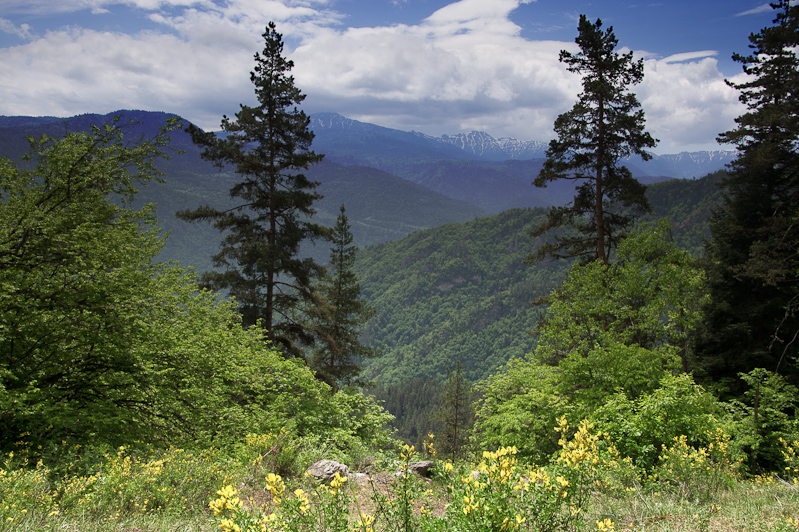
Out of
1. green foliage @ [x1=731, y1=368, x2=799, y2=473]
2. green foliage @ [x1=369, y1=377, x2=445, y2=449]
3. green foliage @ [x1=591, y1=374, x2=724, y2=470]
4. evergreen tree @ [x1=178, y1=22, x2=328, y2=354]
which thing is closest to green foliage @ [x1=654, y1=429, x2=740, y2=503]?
green foliage @ [x1=591, y1=374, x2=724, y2=470]

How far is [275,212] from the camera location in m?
14.2

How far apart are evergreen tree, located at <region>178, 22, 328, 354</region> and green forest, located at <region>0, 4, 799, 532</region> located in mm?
78

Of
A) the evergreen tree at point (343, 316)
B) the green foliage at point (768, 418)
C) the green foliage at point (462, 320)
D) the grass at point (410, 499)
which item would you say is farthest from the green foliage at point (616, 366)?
the green foliage at point (462, 320)

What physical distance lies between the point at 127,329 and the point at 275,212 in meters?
8.30

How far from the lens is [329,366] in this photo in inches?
738

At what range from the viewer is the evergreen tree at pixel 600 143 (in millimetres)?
12094

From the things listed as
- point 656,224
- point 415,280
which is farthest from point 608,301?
point 415,280

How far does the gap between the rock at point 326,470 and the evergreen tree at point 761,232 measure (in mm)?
11093

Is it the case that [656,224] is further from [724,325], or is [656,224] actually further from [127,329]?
[127,329]

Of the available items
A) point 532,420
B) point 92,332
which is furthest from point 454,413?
point 92,332

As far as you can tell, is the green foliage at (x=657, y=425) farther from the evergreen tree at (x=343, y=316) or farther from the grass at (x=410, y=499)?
Answer: the evergreen tree at (x=343, y=316)

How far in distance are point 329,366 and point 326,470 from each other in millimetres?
13340

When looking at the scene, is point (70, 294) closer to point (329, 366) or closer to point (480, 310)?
point (329, 366)

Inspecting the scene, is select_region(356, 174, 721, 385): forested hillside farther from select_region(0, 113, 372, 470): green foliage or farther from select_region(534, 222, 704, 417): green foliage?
select_region(0, 113, 372, 470): green foliage
